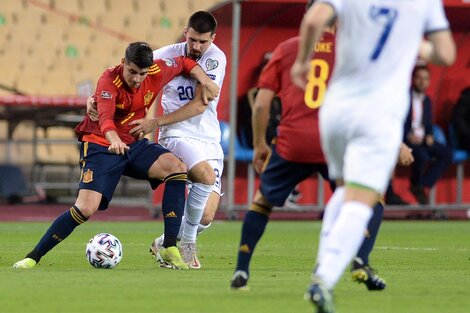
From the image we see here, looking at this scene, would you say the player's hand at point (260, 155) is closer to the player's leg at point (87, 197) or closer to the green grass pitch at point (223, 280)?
the green grass pitch at point (223, 280)

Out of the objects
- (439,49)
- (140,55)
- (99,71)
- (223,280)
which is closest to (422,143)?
(99,71)

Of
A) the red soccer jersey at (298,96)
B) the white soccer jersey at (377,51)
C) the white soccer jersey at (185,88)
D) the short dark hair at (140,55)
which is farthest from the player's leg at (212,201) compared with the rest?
the white soccer jersey at (377,51)

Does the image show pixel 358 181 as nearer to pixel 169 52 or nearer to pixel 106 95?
pixel 106 95

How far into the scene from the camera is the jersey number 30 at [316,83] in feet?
24.3

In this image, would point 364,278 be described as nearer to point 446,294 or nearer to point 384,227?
point 446,294

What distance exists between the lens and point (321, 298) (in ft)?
17.6

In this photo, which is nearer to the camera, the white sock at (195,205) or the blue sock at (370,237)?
the blue sock at (370,237)

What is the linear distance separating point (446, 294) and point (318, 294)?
186 centimetres

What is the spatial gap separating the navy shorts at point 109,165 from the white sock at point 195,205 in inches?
20.1

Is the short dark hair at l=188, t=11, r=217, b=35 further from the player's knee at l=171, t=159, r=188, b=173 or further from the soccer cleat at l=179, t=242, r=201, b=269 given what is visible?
the soccer cleat at l=179, t=242, r=201, b=269

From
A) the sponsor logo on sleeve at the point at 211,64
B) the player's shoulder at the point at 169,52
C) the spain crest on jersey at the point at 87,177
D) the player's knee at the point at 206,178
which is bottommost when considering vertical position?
the player's knee at the point at 206,178

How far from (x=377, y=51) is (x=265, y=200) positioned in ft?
5.29

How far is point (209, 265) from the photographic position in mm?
9508

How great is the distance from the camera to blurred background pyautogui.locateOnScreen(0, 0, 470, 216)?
693 inches
